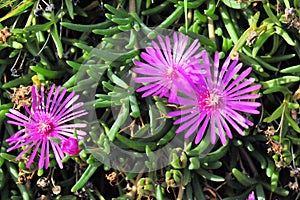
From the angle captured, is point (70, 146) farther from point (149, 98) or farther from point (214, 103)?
point (214, 103)

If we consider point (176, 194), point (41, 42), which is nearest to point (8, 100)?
point (41, 42)

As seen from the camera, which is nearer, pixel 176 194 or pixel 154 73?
pixel 154 73

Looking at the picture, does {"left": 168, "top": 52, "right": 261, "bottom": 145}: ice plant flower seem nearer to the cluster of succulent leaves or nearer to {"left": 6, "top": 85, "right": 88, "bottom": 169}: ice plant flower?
the cluster of succulent leaves

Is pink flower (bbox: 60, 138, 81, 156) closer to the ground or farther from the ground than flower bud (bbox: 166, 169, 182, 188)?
farther from the ground

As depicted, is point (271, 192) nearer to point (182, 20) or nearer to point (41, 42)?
point (182, 20)

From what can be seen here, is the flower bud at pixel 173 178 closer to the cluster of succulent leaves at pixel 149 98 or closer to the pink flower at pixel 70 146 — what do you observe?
the cluster of succulent leaves at pixel 149 98

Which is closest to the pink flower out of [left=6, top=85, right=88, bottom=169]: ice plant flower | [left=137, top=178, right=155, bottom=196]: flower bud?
[left=6, top=85, right=88, bottom=169]: ice plant flower

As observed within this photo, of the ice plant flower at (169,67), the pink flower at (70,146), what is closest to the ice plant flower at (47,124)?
the pink flower at (70,146)
